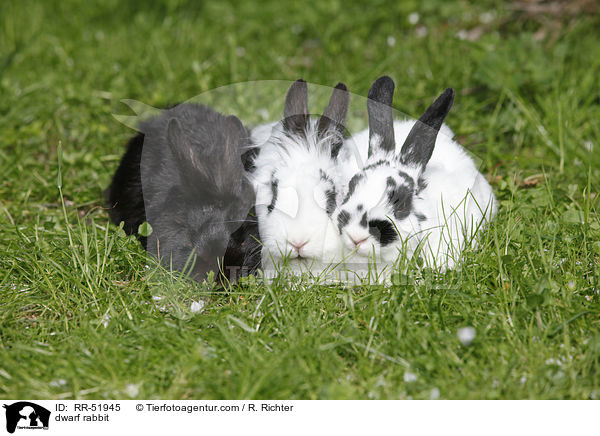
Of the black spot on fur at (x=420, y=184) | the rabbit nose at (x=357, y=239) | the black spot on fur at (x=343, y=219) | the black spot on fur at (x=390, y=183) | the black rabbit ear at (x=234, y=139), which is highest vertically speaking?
the black rabbit ear at (x=234, y=139)

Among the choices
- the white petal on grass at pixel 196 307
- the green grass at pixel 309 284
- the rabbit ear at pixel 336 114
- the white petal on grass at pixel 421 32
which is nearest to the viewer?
the green grass at pixel 309 284

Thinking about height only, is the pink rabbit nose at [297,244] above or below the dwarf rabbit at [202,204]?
below

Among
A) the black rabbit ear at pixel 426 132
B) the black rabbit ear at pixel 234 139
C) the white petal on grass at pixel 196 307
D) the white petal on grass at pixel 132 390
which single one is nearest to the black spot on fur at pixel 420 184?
the black rabbit ear at pixel 426 132

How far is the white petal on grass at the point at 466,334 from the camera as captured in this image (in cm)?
303

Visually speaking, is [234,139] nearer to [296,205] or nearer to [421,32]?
[296,205]

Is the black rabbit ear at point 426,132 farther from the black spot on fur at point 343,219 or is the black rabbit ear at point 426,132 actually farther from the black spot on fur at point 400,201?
the black spot on fur at point 343,219

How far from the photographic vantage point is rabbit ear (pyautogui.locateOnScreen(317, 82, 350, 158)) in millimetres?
3828

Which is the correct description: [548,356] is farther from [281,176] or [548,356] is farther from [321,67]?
[321,67]

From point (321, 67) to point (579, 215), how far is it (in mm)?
3341

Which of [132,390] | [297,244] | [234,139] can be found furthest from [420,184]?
[132,390]

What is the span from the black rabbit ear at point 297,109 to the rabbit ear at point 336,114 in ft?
0.37

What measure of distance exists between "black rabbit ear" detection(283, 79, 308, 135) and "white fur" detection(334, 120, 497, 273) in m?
0.34
